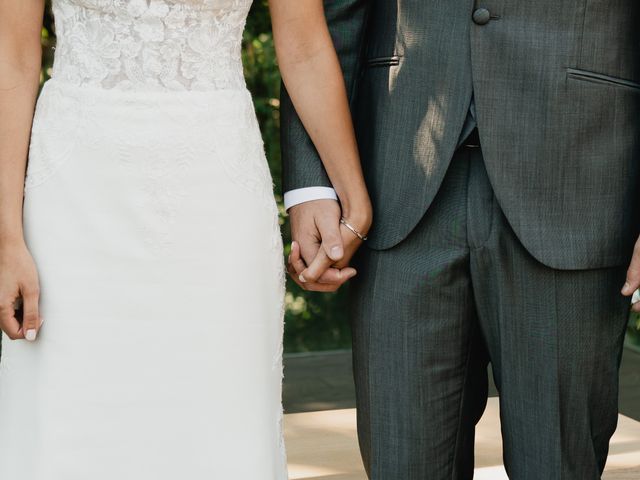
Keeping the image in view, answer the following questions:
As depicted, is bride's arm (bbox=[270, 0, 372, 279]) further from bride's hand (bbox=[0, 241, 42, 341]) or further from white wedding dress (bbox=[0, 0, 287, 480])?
bride's hand (bbox=[0, 241, 42, 341])

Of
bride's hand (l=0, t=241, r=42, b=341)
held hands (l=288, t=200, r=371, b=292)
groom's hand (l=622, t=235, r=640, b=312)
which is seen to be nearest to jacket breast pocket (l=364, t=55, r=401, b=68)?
held hands (l=288, t=200, r=371, b=292)

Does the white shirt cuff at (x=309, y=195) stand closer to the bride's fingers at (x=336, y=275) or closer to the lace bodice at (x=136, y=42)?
the bride's fingers at (x=336, y=275)

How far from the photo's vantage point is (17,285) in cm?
188

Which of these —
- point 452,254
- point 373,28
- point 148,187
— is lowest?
point 452,254

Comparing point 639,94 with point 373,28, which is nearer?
point 639,94

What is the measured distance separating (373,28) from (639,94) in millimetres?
518

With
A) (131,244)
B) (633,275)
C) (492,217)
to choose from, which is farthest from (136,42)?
(633,275)

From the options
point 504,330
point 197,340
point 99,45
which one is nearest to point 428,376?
point 504,330

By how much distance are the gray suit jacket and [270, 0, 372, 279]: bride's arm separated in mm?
81

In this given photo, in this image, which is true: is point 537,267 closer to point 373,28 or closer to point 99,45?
point 373,28

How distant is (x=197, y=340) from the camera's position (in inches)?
79.0

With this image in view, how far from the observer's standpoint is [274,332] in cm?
211

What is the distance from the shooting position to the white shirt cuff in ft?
7.08

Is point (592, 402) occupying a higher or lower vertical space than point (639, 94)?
lower
